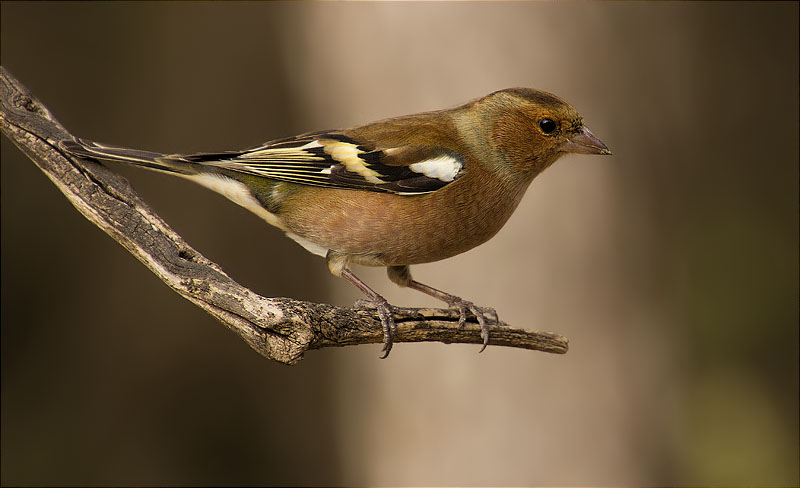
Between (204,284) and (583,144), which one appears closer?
(204,284)

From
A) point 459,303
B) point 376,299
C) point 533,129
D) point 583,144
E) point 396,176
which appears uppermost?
point 533,129

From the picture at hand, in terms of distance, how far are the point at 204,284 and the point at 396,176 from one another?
1182mm

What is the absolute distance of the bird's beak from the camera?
386 centimetres

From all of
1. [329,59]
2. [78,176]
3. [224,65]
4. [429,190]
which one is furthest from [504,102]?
[224,65]

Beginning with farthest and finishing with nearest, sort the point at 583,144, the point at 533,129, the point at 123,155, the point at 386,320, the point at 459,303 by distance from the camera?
the point at 459,303 → the point at 533,129 → the point at 583,144 → the point at 123,155 → the point at 386,320

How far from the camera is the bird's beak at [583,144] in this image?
386 cm

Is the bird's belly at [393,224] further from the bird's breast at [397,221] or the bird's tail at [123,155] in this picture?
the bird's tail at [123,155]

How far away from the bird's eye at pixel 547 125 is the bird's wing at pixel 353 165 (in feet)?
1.47

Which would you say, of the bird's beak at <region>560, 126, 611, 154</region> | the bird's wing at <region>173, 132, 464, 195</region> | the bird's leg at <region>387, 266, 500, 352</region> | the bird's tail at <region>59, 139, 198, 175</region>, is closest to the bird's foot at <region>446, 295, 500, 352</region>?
the bird's leg at <region>387, 266, 500, 352</region>

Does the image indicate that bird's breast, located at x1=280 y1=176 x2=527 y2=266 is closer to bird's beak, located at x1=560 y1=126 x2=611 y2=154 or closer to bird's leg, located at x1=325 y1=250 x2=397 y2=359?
bird's leg, located at x1=325 y1=250 x2=397 y2=359

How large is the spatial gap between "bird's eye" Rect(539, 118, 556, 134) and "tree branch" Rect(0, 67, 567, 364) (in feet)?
3.33

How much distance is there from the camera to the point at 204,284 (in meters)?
3.17

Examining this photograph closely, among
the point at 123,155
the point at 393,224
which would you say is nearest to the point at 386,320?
the point at 393,224

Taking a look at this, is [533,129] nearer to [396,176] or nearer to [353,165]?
[396,176]
